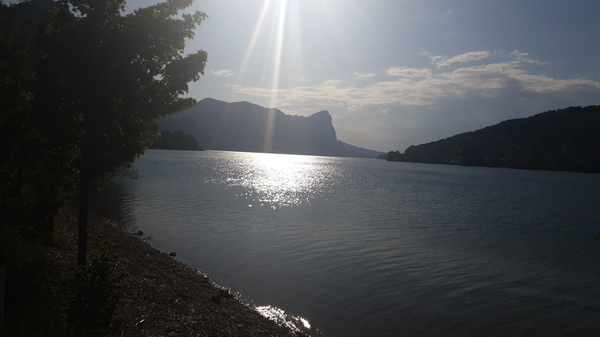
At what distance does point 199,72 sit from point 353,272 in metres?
12.3

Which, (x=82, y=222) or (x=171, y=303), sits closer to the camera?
(x=82, y=222)

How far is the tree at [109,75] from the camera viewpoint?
348 inches

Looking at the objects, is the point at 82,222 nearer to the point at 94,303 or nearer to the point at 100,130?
the point at 100,130

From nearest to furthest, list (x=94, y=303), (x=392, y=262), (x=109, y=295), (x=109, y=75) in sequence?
(x=94, y=303) → (x=109, y=295) → (x=109, y=75) → (x=392, y=262)

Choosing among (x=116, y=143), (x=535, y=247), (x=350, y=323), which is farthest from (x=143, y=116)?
(x=535, y=247)

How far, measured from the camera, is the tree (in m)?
8.84

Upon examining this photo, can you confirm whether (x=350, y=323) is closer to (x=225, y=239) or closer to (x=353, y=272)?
(x=353, y=272)

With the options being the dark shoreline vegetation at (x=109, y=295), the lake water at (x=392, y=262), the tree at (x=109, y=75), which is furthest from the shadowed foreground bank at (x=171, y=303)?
the tree at (x=109, y=75)

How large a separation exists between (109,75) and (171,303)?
273 inches

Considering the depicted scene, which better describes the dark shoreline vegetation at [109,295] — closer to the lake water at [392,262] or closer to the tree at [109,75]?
the lake water at [392,262]

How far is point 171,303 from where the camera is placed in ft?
37.4

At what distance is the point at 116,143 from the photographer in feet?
32.2

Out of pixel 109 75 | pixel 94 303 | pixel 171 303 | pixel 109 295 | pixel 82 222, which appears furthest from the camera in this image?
pixel 171 303

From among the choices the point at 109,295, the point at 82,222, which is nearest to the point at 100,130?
the point at 82,222
